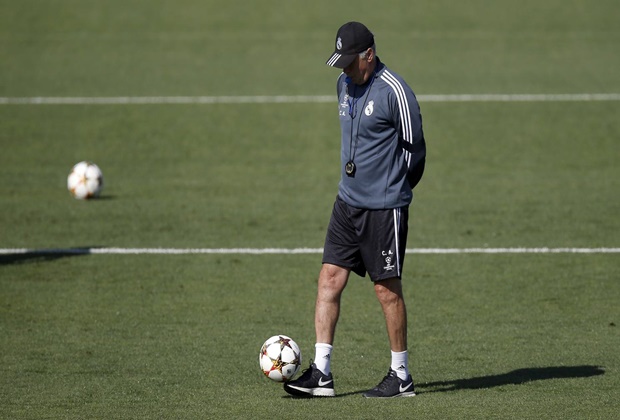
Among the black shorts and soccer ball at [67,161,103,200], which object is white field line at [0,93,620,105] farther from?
the black shorts

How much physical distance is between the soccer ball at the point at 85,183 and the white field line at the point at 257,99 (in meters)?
5.94

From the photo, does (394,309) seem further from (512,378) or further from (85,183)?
(85,183)

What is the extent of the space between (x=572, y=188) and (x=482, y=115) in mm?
4642

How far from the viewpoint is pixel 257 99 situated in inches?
832

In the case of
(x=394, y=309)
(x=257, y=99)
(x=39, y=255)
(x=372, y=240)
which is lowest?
(x=394, y=309)

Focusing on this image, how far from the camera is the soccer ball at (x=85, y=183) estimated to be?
14.9 metres

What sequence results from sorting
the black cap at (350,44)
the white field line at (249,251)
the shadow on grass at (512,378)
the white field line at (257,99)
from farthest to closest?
the white field line at (257,99) < the white field line at (249,251) < the shadow on grass at (512,378) < the black cap at (350,44)

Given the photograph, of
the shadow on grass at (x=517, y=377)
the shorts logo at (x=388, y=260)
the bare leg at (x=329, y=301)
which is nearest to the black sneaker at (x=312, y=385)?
the bare leg at (x=329, y=301)

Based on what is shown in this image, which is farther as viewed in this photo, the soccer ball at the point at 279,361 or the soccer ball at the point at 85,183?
the soccer ball at the point at 85,183

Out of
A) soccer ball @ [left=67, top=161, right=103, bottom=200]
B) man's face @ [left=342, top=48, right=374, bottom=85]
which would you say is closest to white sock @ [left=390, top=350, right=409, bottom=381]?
man's face @ [left=342, top=48, right=374, bottom=85]

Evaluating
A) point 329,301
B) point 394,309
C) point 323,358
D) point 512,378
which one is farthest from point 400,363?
point 512,378

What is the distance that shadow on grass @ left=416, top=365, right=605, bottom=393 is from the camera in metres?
7.98

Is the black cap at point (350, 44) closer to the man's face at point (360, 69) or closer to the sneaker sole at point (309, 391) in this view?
the man's face at point (360, 69)

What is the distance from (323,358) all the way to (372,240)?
0.91m
